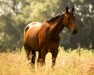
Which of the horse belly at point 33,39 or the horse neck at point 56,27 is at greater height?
the horse neck at point 56,27

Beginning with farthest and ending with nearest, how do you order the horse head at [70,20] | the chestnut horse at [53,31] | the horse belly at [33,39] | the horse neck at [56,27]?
1. the horse belly at [33,39]
2. the horse neck at [56,27]
3. the chestnut horse at [53,31]
4. the horse head at [70,20]

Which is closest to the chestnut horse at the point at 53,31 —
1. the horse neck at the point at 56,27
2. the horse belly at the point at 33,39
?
the horse neck at the point at 56,27

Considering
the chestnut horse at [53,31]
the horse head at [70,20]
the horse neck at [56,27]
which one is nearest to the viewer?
the horse head at [70,20]

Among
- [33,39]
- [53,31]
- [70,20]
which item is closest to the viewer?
[70,20]

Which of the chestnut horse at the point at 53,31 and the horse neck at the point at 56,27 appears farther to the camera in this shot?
the horse neck at the point at 56,27

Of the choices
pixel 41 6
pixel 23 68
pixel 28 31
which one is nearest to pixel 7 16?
pixel 41 6

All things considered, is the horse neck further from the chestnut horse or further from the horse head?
the horse head

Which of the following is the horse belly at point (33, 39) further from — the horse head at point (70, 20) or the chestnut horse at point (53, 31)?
the horse head at point (70, 20)

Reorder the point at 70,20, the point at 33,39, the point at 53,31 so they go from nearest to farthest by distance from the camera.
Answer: the point at 70,20, the point at 53,31, the point at 33,39

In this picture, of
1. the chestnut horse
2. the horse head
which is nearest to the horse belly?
the chestnut horse

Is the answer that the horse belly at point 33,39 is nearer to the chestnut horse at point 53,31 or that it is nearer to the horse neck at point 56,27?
the chestnut horse at point 53,31

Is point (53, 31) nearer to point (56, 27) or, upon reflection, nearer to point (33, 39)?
point (56, 27)

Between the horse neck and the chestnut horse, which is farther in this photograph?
the horse neck

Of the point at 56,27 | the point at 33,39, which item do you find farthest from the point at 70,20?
the point at 33,39
